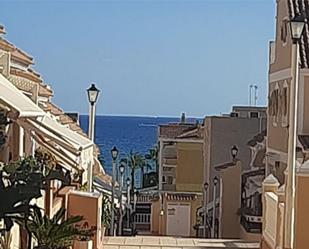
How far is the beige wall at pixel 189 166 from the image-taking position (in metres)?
60.4

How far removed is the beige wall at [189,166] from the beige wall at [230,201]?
25530mm

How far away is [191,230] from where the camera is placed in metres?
47.5

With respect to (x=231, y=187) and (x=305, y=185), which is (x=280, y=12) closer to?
(x=231, y=187)

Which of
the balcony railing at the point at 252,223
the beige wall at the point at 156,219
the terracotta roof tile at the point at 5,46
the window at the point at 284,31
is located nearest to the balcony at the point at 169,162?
the beige wall at the point at 156,219

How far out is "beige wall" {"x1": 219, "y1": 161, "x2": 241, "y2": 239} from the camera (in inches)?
1325

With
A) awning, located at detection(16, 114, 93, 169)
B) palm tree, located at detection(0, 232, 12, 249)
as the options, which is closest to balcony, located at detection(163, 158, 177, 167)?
awning, located at detection(16, 114, 93, 169)

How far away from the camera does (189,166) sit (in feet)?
201

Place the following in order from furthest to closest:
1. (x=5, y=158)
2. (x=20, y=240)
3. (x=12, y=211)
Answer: (x=5, y=158)
(x=20, y=240)
(x=12, y=211)

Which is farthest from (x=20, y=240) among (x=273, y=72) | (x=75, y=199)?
(x=273, y=72)

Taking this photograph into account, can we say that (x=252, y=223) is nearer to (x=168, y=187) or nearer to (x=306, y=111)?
(x=306, y=111)

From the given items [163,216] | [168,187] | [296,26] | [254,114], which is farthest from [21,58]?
[168,187]

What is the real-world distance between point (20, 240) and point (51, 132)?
267 cm

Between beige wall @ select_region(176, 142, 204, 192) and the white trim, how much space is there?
28.5 meters

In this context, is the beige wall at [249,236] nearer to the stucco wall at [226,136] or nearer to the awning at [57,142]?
the awning at [57,142]
